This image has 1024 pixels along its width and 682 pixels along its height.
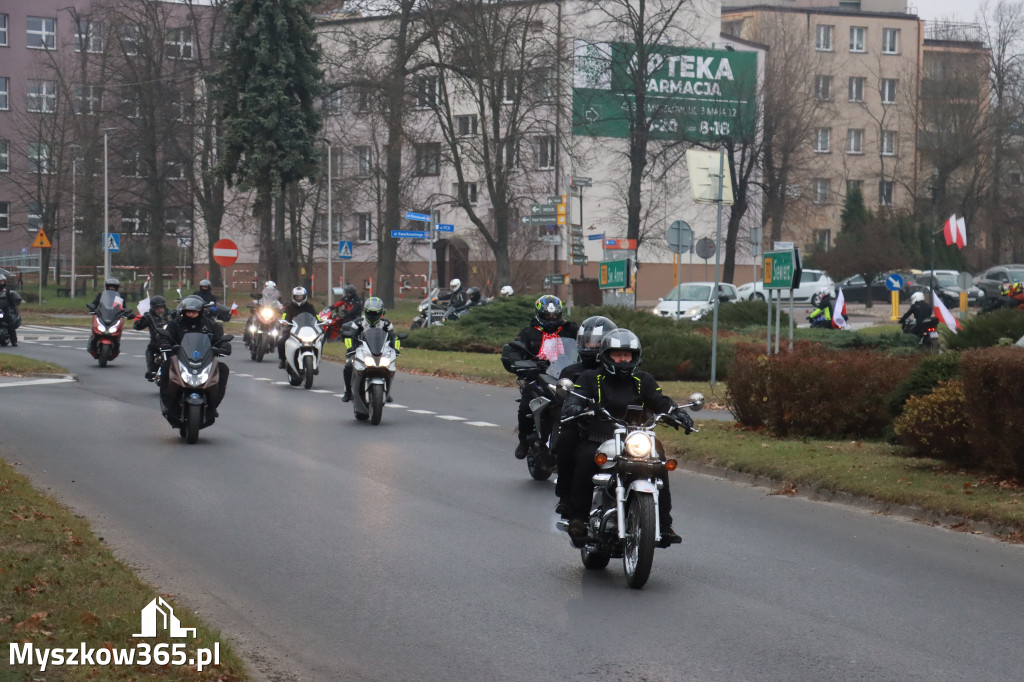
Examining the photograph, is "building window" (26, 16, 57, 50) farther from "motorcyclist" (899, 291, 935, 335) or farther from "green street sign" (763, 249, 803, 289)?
"green street sign" (763, 249, 803, 289)

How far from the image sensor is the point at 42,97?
7344 cm

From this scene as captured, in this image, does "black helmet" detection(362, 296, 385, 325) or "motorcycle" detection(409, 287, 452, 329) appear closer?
"black helmet" detection(362, 296, 385, 325)

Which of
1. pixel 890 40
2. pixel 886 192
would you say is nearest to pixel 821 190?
pixel 886 192

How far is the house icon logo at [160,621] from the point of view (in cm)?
646

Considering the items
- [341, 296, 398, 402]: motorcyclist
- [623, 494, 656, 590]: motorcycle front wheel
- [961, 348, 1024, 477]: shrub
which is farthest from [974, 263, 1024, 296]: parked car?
[623, 494, 656, 590]: motorcycle front wheel

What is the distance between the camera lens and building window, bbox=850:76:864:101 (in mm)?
88688

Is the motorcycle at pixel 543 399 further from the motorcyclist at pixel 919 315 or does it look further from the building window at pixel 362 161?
the building window at pixel 362 161

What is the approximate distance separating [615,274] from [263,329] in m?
8.74

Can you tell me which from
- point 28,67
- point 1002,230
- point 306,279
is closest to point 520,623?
point 306,279

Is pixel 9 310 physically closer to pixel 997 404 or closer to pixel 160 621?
pixel 997 404

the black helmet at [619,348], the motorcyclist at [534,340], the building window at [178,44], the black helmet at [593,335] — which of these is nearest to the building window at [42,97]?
the building window at [178,44]

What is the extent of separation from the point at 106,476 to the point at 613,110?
5474cm

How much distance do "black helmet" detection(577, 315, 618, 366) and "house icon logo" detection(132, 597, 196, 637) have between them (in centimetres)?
302

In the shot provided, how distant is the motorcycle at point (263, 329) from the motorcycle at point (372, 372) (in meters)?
12.4
